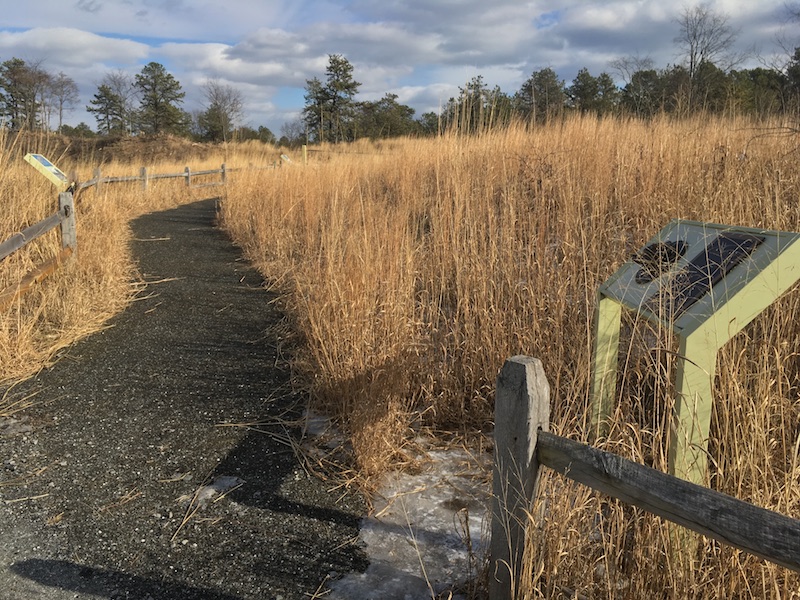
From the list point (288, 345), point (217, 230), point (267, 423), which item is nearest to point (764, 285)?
point (267, 423)

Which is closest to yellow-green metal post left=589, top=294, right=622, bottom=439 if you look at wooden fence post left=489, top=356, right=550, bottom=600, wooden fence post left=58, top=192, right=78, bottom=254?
wooden fence post left=489, top=356, right=550, bottom=600

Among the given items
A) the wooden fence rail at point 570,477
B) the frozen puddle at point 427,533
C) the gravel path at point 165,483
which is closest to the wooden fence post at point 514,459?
the wooden fence rail at point 570,477

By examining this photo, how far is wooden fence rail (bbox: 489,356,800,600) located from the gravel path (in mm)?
826

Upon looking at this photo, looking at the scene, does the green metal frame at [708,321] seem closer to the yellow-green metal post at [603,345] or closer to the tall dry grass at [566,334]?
the tall dry grass at [566,334]

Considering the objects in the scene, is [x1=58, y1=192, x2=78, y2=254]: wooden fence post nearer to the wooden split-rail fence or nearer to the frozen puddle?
the wooden split-rail fence

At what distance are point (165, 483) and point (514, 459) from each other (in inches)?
80.1

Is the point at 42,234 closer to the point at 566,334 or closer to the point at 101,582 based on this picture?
the point at 101,582

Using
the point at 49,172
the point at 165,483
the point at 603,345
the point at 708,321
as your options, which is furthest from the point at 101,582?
the point at 49,172

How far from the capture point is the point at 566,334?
11.4ft

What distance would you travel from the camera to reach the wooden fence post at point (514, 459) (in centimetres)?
176

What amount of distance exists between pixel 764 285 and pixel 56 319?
550 cm

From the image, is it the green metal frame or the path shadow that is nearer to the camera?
the green metal frame

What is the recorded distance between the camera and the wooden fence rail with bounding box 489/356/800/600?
123cm

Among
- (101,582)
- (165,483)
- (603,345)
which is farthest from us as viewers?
(165,483)
